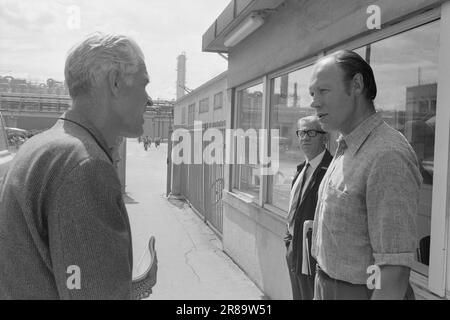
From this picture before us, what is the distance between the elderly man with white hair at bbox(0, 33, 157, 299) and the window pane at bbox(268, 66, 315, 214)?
3113 millimetres

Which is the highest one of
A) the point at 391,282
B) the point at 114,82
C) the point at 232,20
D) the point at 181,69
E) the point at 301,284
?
the point at 181,69

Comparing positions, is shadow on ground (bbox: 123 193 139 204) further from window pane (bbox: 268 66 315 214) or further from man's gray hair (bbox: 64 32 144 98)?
man's gray hair (bbox: 64 32 144 98)

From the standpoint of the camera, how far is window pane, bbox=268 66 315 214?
432 cm

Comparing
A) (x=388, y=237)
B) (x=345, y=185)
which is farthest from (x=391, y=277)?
(x=345, y=185)

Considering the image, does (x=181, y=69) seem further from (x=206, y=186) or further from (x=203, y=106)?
(x=206, y=186)

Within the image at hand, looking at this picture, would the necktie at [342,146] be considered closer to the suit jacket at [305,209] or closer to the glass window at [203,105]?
the suit jacket at [305,209]

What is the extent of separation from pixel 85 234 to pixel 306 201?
2124 millimetres

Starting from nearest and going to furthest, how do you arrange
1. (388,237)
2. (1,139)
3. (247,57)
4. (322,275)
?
(388,237)
(322,275)
(247,57)
(1,139)

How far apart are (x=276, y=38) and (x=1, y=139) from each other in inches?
166

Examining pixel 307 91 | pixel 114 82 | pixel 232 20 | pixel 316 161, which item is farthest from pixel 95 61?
pixel 232 20

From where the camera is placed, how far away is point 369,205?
5.15 ft

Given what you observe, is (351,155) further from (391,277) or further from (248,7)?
(248,7)

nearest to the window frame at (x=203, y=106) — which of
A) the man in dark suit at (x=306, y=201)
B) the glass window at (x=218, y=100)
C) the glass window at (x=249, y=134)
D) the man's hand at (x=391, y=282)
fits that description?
the glass window at (x=218, y=100)

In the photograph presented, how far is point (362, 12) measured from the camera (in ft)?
9.68
